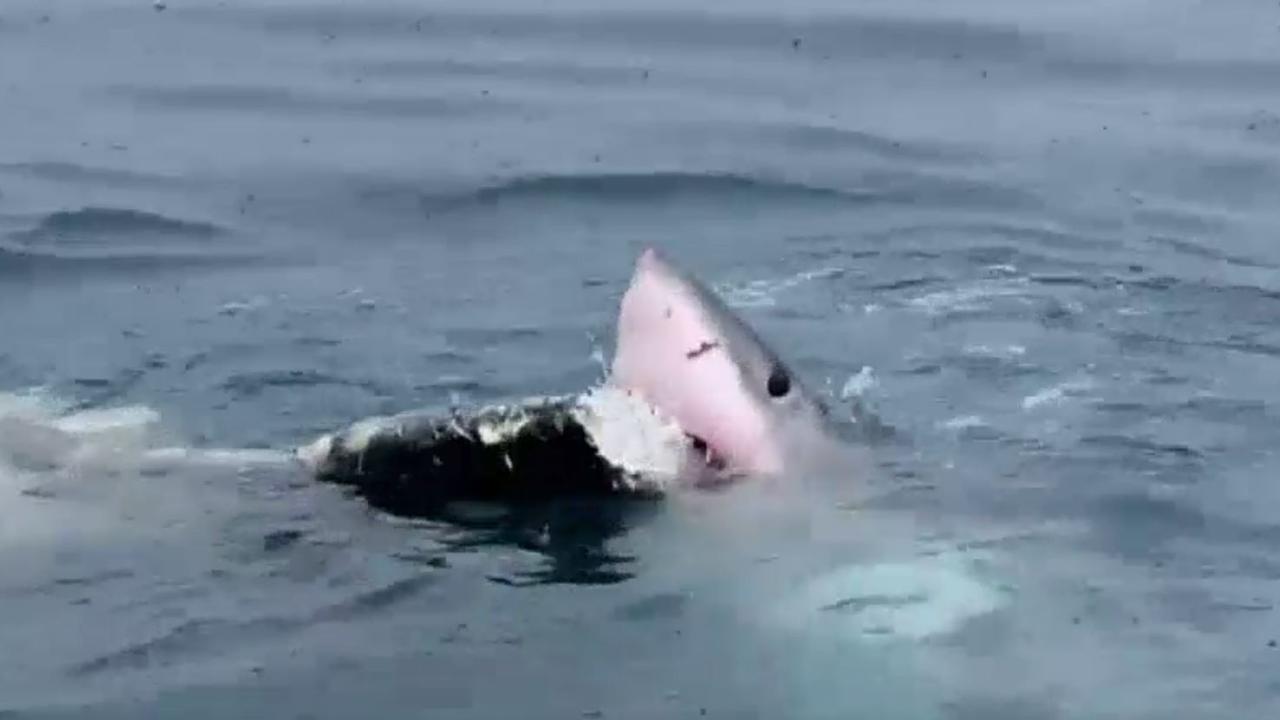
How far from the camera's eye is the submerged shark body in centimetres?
812

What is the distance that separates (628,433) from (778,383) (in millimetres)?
588

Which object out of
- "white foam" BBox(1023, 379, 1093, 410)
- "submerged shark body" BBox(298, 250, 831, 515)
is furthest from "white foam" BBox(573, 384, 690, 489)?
"white foam" BBox(1023, 379, 1093, 410)

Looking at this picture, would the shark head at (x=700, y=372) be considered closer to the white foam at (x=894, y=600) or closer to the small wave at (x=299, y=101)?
the white foam at (x=894, y=600)

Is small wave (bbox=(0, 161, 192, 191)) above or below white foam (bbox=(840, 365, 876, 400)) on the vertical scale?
above

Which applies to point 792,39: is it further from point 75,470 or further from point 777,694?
point 777,694

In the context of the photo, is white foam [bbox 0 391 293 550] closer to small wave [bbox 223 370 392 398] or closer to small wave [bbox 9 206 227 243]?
small wave [bbox 223 370 392 398]

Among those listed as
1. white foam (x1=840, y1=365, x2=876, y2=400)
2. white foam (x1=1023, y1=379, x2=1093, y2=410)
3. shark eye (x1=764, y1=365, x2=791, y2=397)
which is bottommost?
white foam (x1=1023, y1=379, x2=1093, y2=410)

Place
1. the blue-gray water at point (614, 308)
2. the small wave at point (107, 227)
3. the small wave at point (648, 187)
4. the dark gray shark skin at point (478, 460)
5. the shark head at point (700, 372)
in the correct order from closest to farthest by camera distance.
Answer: the blue-gray water at point (614, 308), the dark gray shark skin at point (478, 460), the shark head at point (700, 372), the small wave at point (107, 227), the small wave at point (648, 187)

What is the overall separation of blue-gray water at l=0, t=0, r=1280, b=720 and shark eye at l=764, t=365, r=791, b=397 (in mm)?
410

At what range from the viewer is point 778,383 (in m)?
8.40

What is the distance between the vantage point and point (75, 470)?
340 inches

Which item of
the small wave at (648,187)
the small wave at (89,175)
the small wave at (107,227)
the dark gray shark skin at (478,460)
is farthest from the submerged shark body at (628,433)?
the small wave at (89,175)

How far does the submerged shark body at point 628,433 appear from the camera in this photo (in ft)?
26.6

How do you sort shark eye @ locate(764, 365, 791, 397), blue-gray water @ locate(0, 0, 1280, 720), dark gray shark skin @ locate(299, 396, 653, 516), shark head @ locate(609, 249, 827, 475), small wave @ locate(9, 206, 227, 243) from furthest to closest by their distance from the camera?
small wave @ locate(9, 206, 227, 243) < shark eye @ locate(764, 365, 791, 397) < shark head @ locate(609, 249, 827, 475) < dark gray shark skin @ locate(299, 396, 653, 516) < blue-gray water @ locate(0, 0, 1280, 720)
